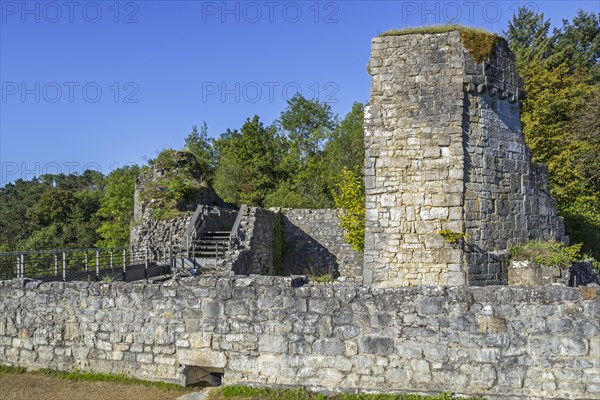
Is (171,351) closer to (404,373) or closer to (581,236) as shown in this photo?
(404,373)

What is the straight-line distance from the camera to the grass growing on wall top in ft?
36.1

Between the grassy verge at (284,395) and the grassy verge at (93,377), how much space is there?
54 centimetres

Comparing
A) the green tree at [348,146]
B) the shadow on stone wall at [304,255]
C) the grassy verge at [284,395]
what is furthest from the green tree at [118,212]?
the grassy verge at [284,395]

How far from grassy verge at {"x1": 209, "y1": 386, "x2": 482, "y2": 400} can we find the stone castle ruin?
0.36 feet

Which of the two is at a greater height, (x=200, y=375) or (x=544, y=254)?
(x=544, y=254)

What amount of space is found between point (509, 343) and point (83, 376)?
5567 mm

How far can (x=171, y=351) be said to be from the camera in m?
6.85

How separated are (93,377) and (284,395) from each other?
2746mm

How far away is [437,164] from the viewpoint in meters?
11.0

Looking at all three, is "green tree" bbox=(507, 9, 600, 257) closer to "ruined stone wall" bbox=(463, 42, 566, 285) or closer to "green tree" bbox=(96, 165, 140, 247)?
"ruined stone wall" bbox=(463, 42, 566, 285)

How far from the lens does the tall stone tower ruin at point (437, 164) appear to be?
1095 cm

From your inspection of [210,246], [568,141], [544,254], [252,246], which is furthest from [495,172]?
[568,141]

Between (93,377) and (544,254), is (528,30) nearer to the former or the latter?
(544,254)

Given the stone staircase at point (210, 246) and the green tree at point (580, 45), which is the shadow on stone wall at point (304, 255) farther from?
the green tree at point (580, 45)
